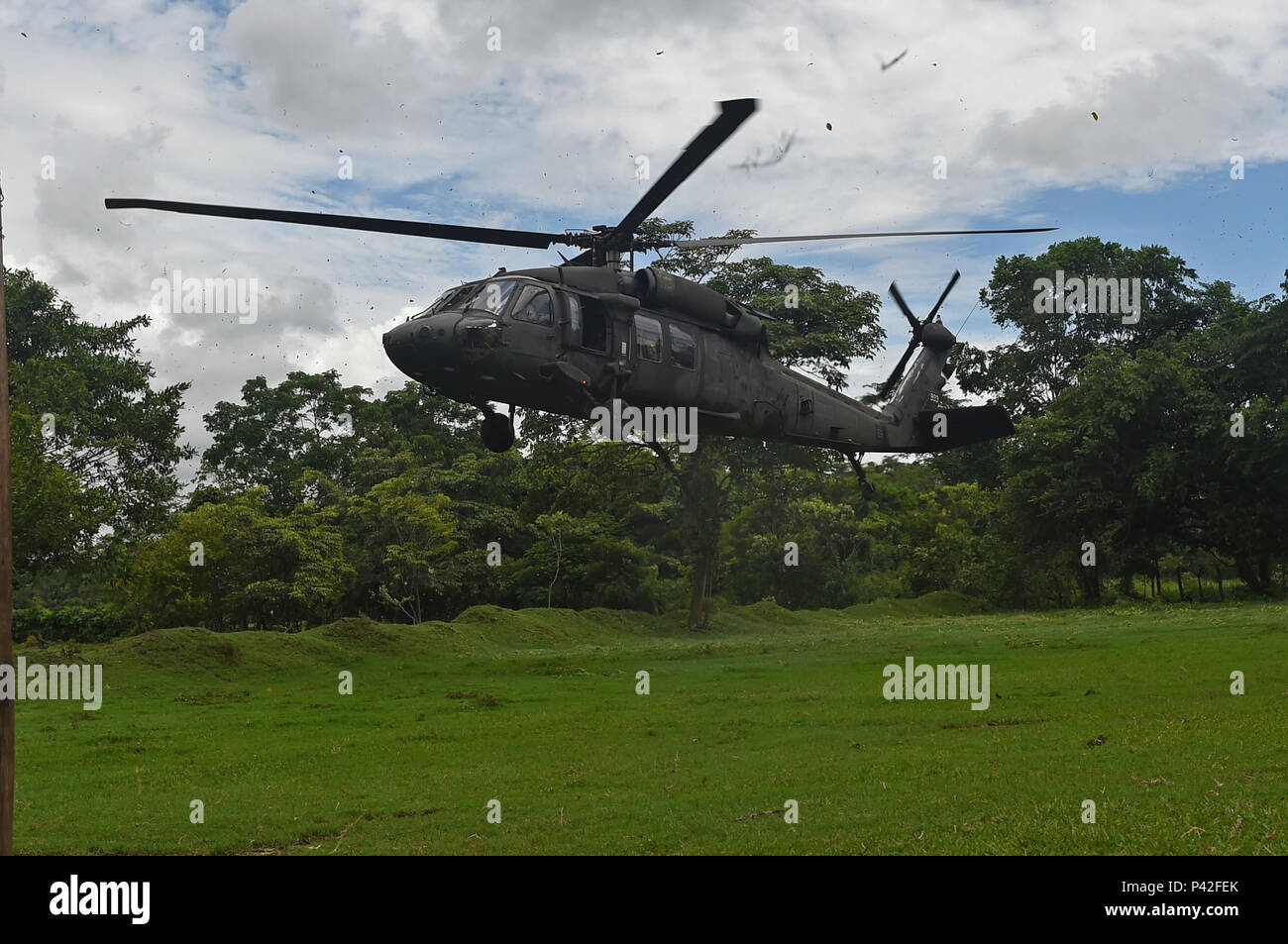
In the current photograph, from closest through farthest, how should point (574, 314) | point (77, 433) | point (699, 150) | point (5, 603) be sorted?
point (5, 603) → point (699, 150) → point (574, 314) → point (77, 433)

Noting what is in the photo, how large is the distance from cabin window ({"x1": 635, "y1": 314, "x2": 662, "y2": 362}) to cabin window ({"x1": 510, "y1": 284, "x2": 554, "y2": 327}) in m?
1.60

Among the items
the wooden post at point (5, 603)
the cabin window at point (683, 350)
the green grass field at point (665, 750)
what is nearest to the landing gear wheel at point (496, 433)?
the cabin window at point (683, 350)

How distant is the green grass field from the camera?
39.2 feet

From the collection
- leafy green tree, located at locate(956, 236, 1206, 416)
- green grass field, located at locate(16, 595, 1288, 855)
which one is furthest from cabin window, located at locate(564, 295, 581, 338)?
leafy green tree, located at locate(956, 236, 1206, 416)

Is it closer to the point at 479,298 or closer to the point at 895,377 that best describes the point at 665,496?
the point at 895,377

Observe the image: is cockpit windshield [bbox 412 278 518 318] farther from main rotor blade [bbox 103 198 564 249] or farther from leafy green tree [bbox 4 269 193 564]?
leafy green tree [bbox 4 269 193 564]

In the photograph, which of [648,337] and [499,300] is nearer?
[499,300]

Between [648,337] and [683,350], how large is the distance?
76 cm

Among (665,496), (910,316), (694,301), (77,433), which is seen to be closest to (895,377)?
(910,316)

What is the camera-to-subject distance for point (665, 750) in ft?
56.4
